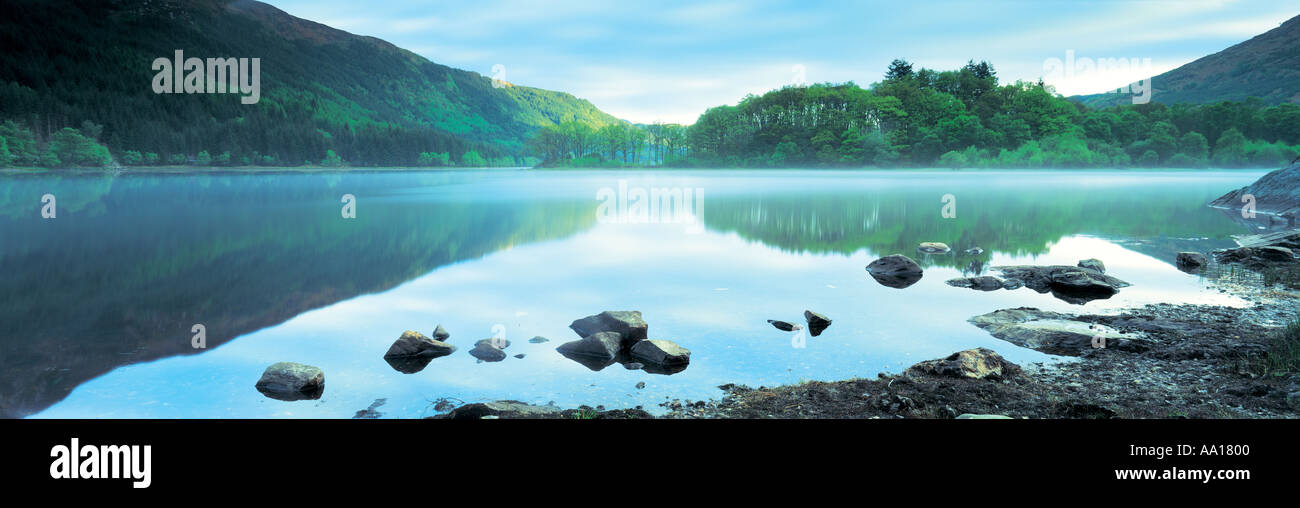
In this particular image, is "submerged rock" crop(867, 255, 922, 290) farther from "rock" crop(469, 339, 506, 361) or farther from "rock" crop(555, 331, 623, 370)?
"rock" crop(469, 339, 506, 361)

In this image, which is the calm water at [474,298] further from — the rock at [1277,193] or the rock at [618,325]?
the rock at [1277,193]

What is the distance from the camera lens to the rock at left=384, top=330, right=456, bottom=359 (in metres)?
10.3

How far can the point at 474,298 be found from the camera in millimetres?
15484

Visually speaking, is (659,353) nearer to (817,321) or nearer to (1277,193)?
(817,321)

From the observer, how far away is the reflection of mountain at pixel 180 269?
11.1 meters

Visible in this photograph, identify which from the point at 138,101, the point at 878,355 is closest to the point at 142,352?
the point at 878,355

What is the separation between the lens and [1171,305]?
1308 centimetres

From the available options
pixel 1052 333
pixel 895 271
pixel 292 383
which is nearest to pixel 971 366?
pixel 1052 333

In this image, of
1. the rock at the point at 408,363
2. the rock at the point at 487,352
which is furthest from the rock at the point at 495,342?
the rock at the point at 408,363

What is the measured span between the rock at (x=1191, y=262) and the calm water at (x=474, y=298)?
1.11 ft

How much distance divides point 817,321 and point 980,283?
227 inches

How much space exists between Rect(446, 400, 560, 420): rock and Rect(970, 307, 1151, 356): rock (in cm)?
736

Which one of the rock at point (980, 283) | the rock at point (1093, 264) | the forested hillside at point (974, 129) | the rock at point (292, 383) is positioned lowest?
the rock at point (292, 383)
